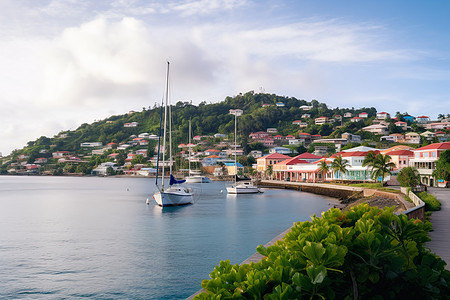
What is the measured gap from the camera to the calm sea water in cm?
1543

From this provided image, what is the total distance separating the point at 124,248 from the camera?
22906 mm

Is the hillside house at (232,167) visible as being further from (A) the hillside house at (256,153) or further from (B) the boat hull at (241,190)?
(B) the boat hull at (241,190)

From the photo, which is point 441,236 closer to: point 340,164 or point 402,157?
point 340,164

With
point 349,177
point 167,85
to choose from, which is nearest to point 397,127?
point 349,177

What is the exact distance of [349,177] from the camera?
72500 mm

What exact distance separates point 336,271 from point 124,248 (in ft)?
69.7

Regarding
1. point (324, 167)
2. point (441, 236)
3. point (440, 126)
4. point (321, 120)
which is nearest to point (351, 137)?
point (440, 126)

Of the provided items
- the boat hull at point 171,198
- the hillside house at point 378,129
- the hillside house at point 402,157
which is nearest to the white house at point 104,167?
the hillside house at point 378,129

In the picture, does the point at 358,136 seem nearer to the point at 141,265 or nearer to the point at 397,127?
the point at 397,127

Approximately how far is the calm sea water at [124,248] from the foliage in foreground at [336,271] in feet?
38.8

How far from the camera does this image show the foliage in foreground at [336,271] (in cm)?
313

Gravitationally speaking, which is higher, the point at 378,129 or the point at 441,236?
the point at 378,129

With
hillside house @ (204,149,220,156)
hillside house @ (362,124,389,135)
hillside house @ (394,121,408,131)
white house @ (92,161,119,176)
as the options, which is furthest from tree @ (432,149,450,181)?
white house @ (92,161,119,176)

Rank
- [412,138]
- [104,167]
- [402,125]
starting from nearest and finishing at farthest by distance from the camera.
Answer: [412,138], [402,125], [104,167]
